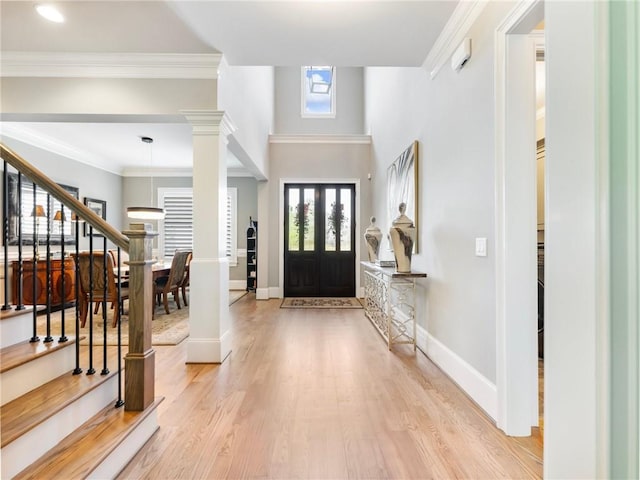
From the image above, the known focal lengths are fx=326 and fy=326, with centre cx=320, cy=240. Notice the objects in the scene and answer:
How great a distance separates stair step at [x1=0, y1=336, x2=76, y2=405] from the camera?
1.53 m

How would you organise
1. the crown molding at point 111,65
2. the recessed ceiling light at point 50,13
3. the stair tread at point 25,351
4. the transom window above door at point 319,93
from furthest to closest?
the transom window above door at point 319,93, the crown molding at point 111,65, the recessed ceiling light at point 50,13, the stair tread at point 25,351

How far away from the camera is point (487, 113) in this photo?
207 centimetres

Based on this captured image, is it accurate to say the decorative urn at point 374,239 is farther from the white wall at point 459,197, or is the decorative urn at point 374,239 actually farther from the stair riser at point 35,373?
the stair riser at point 35,373

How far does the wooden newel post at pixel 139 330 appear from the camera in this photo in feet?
5.86

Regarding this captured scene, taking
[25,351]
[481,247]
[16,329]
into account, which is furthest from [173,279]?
[481,247]

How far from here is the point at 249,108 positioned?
15.0 ft

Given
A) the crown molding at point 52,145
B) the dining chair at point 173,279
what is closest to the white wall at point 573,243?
the dining chair at point 173,279

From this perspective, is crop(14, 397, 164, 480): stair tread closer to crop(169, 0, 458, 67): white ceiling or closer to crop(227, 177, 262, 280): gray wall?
crop(169, 0, 458, 67): white ceiling

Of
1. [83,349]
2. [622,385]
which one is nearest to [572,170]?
[622,385]

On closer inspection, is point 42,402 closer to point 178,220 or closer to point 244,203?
point 244,203

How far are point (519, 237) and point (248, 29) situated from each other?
8.06 ft

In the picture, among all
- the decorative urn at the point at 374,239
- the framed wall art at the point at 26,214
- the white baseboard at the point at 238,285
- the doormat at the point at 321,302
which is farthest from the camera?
the white baseboard at the point at 238,285

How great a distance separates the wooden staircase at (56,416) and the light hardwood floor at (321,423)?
0.58ft

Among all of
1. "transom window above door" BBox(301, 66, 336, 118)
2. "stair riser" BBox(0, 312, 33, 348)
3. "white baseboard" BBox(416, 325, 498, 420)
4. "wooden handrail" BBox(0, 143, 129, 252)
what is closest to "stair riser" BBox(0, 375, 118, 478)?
"stair riser" BBox(0, 312, 33, 348)
